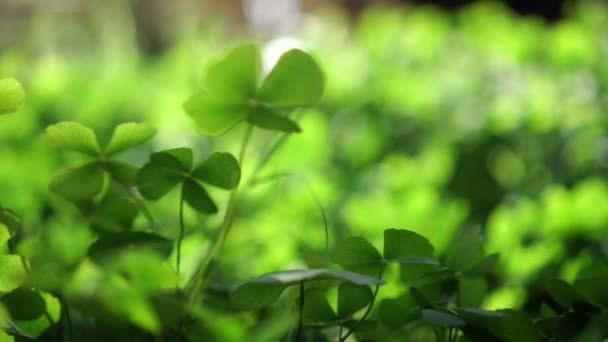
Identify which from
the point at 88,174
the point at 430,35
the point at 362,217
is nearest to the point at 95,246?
the point at 88,174

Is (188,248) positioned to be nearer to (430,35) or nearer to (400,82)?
(400,82)

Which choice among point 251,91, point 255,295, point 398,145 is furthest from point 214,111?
point 398,145

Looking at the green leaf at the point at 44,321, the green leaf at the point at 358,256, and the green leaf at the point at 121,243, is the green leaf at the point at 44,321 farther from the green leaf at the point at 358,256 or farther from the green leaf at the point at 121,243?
the green leaf at the point at 358,256

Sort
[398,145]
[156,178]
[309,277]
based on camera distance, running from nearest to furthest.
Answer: [309,277] < [156,178] < [398,145]

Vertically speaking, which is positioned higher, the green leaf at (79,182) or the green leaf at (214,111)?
the green leaf at (214,111)

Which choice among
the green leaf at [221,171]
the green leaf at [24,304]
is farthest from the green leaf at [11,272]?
the green leaf at [221,171]

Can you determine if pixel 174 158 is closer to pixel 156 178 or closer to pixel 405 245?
pixel 156 178
